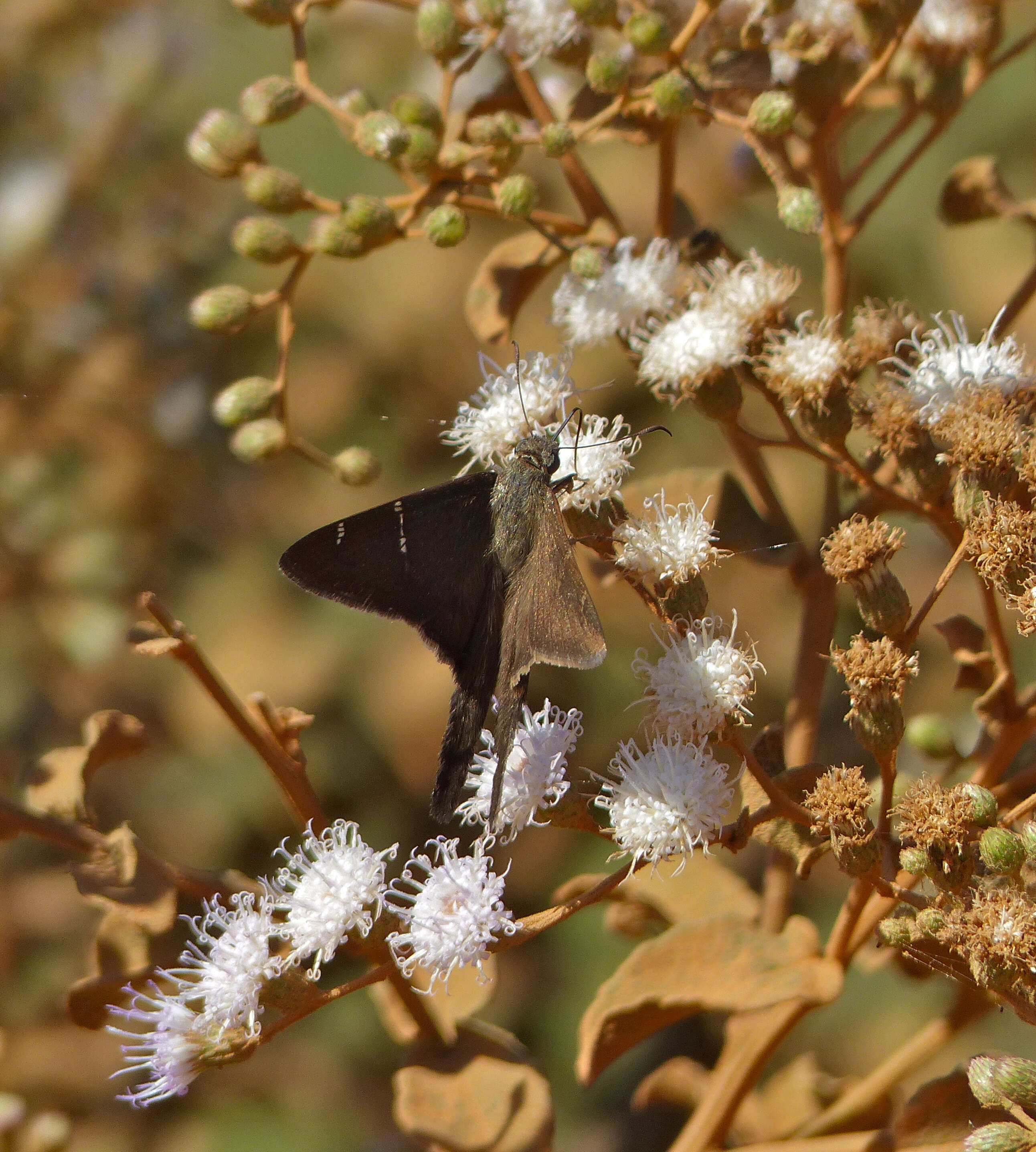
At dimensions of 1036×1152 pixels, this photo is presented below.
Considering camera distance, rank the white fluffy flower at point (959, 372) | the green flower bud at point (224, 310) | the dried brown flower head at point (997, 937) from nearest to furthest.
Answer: the dried brown flower head at point (997, 937) → the white fluffy flower at point (959, 372) → the green flower bud at point (224, 310)

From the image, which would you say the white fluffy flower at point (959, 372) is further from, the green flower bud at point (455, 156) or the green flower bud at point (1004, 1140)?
the green flower bud at point (1004, 1140)

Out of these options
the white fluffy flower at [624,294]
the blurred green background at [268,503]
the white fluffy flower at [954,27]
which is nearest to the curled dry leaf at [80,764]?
the blurred green background at [268,503]

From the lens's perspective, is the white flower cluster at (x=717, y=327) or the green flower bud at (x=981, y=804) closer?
the green flower bud at (x=981, y=804)

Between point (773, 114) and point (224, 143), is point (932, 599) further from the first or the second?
point (224, 143)

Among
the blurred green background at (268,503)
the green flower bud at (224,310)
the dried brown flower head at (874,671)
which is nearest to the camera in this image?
the dried brown flower head at (874,671)

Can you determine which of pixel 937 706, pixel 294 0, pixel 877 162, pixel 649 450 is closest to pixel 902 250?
pixel 877 162

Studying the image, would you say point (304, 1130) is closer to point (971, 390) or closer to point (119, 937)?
point (119, 937)

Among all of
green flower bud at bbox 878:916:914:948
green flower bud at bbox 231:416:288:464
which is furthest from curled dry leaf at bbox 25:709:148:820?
green flower bud at bbox 878:916:914:948
